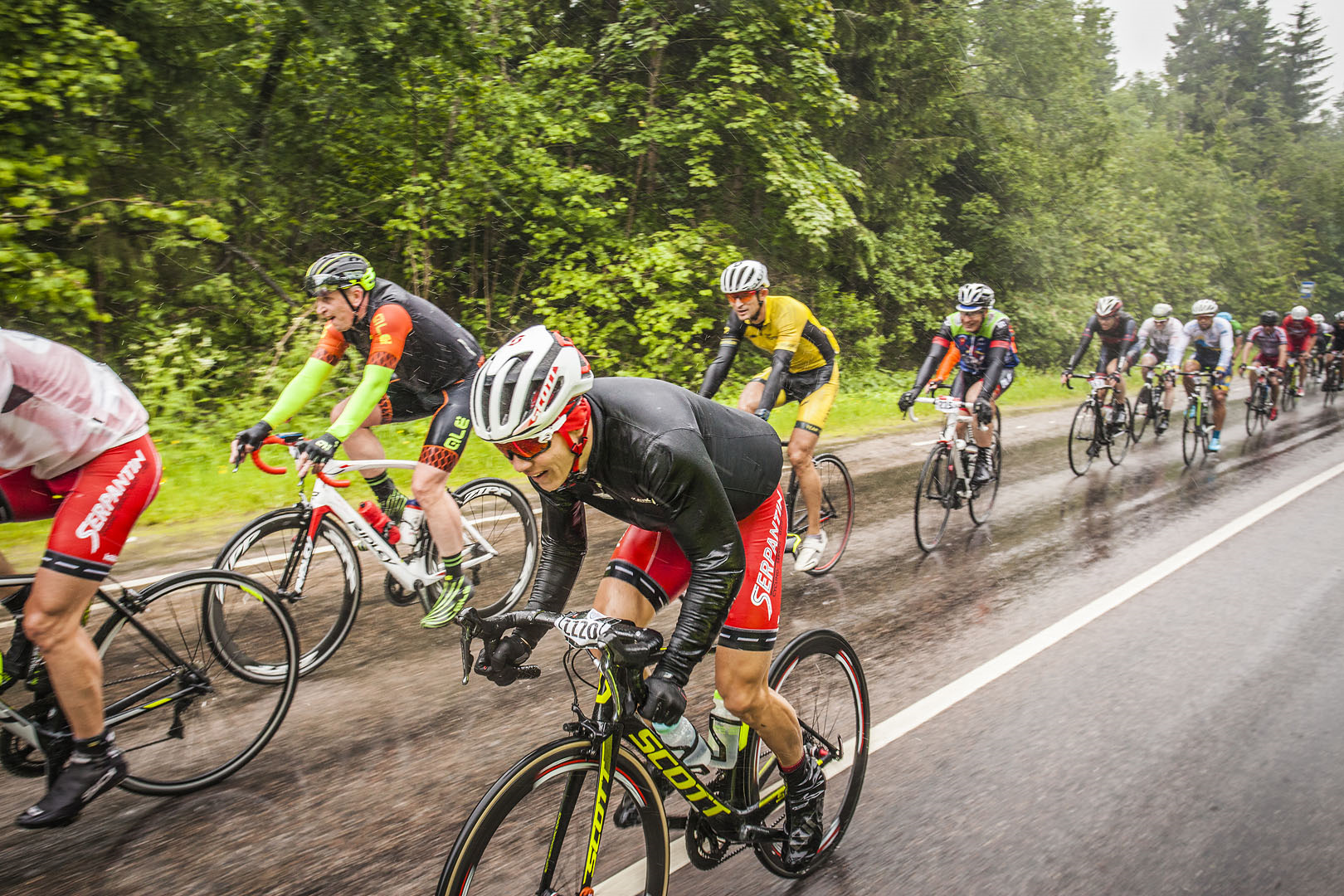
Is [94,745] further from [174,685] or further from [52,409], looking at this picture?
[52,409]

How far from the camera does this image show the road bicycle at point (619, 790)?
7.49 feet

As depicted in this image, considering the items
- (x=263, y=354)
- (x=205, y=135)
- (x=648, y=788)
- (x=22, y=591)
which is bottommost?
(x=648, y=788)

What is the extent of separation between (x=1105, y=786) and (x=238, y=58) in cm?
1230

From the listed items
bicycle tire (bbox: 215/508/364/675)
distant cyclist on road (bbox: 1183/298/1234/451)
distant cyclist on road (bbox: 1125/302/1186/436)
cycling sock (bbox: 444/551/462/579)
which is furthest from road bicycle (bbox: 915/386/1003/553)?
distant cyclist on road (bbox: 1183/298/1234/451)

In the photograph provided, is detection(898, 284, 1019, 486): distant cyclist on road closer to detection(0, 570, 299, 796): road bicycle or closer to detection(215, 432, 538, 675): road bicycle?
detection(215, 432, 538, 675): road bicycle

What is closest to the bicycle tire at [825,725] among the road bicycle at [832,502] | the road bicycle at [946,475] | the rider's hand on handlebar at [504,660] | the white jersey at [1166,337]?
the rider's hand on handlebar at [504,660]

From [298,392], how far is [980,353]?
6393mm

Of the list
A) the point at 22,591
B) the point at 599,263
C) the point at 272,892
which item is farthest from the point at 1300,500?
the point at 22,591

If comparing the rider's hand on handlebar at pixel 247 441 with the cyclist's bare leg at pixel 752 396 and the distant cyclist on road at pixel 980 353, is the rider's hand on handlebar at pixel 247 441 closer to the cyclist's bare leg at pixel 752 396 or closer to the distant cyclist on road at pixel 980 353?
the cyclist's bare leg at pixel 752 396

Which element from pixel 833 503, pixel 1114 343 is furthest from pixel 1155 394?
pixel 833 503

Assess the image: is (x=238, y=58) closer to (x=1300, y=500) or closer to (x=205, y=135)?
(x=205, y=135)

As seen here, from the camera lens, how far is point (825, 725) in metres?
3.35

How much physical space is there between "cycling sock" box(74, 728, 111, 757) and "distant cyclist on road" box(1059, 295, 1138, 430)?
1119 cm

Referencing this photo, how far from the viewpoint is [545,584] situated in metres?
2.93
